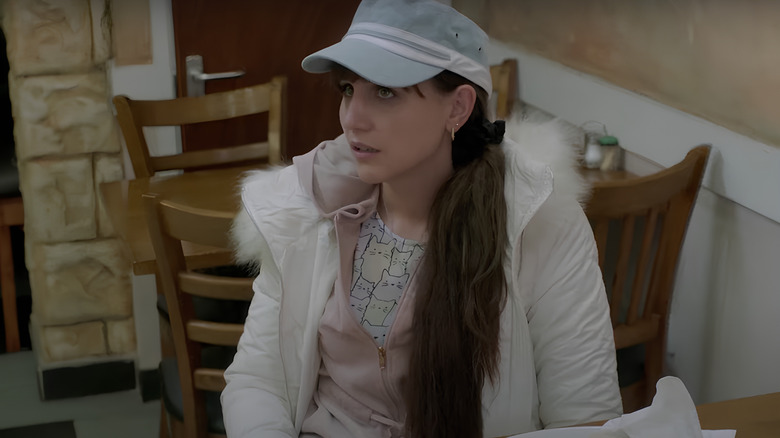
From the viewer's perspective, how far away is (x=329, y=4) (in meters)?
2.88

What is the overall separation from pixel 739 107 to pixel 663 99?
27 centimetres

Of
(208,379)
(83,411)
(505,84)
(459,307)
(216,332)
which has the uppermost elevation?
(505,84)

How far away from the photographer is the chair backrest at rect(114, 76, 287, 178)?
7.82 feet

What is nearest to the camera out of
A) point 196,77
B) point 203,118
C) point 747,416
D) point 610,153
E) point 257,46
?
point 747,416

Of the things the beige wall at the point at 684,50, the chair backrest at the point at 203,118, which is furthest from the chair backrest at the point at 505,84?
the chair backrest at the point at 203,118

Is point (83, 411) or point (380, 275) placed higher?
point (380, 275)

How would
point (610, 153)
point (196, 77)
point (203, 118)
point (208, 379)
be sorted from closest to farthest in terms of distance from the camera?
point (208, 379), point (610, 153), point (203, 118), point (196, 77)

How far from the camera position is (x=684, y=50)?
1960 millimetres

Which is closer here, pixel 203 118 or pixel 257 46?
pixel 203 118

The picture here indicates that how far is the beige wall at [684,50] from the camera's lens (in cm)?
170

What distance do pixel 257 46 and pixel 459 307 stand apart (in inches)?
69.8

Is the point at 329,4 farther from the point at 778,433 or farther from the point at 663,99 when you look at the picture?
the point at 778,433

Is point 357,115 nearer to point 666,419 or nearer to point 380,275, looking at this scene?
point 380,275

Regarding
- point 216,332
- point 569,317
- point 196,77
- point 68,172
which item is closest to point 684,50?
point 569,317
